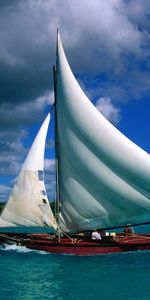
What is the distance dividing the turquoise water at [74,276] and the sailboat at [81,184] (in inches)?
49.9

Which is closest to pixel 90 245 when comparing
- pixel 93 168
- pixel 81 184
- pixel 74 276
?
pixel 81 184

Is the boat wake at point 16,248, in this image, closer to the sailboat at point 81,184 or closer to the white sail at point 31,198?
the sailboat at point 81,184

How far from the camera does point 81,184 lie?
34.5 meters

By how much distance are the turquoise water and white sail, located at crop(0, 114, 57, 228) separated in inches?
101

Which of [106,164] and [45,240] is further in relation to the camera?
[45,240]

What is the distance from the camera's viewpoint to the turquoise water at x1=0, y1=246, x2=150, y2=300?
78.9 feet

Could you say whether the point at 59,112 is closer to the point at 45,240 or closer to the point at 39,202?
the point at 39,202

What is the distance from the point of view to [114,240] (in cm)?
3581

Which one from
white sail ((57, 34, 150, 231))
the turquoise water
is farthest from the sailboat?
the turquoise water

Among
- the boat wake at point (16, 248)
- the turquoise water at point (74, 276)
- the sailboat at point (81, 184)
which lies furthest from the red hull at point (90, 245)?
the boat wake at point (16, 248)

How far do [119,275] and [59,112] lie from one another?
12.9m

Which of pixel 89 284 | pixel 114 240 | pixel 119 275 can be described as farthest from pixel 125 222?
pixel 89 284

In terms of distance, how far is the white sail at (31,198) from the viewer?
36.7 m

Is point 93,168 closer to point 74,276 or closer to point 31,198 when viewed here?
point 31,198
